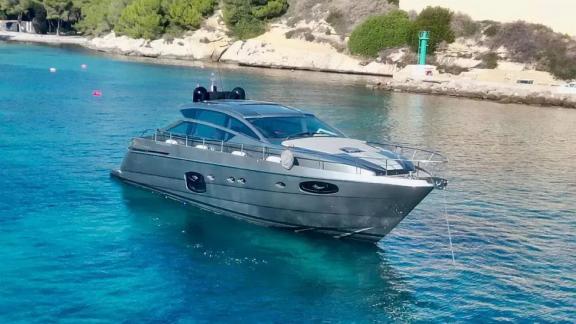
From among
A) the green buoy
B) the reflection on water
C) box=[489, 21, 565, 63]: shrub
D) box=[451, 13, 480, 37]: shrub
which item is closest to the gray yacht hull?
the reflection on water

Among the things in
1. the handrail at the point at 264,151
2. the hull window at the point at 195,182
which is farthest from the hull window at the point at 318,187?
the hull window at the point at 195,182

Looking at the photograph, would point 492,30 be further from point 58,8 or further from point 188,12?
point 58,8

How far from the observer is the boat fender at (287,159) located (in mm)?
15719

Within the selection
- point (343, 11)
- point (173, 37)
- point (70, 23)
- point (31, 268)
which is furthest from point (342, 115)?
point (70, 23)

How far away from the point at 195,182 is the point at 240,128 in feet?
6.50

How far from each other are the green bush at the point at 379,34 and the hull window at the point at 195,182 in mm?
68418

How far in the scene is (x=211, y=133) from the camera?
18469mm

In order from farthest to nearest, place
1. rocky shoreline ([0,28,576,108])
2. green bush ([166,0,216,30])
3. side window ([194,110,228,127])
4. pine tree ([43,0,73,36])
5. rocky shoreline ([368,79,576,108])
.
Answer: pine tree ([43,0,73,36])
green bush ([166,0,216,30])
rocky shoreline ([0,28,576,108])
rocky shoreline ([368,79,576,108])
side window ([194,110,228,127])

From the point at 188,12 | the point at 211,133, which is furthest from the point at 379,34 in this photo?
the point at 211,133

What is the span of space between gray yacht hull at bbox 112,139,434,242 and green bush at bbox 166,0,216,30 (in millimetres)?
82840

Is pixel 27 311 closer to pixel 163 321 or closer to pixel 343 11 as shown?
pixel 163 321

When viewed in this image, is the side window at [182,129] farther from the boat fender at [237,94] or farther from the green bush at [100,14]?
the green bush at [100,14]

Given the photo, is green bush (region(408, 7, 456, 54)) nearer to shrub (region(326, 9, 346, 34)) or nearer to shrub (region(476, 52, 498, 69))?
shrub (region(476, 52, 498, 69))

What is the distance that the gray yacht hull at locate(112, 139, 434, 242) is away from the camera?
15344 millimetres
